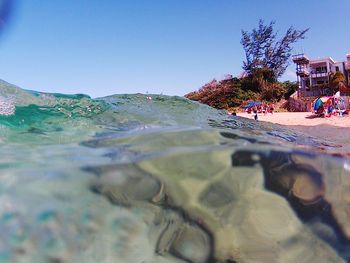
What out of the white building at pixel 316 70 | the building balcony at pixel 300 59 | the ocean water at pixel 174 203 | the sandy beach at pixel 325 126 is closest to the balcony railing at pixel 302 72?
the white building at pixel 316 70

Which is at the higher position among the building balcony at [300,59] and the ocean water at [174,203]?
the building balcony at [300,59]

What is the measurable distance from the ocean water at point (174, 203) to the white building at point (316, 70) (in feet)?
151

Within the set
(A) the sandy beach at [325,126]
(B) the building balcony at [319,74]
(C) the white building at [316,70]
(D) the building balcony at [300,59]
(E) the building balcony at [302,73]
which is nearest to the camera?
(A) the sandy beach at [325,126]

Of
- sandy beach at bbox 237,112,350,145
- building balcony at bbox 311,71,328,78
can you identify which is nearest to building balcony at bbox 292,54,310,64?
building balcony at bbox 311,71,328,78

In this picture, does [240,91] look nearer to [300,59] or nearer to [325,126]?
[300,59]

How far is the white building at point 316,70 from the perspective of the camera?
47000 mm

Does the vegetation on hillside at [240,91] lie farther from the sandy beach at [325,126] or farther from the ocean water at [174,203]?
the ocean water at [174,203]

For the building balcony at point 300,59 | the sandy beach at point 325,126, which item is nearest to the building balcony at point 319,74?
the building balcony at point 300,59

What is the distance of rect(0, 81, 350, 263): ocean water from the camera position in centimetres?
206

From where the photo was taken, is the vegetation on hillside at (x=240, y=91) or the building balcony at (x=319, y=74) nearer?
the vegetation on hillside at (x=240, y=91)

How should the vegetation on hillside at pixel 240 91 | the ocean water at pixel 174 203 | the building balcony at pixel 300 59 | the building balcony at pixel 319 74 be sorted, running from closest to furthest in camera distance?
1. the ocean water at pixel 174 203
2. the vegetation on hillside at pixel 240 91
3. the building balcony at pixel 300 59
4. the building balcony at pixel 319 74

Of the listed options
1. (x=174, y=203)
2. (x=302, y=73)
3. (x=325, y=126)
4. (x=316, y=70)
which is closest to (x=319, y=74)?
(x=316, y=70)

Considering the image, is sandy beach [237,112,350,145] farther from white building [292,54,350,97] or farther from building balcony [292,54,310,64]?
building balcony [292,54,310,64]

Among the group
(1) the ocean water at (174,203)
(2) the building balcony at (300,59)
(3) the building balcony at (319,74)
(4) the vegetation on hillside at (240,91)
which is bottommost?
(1) the ocean water at (174,203)
